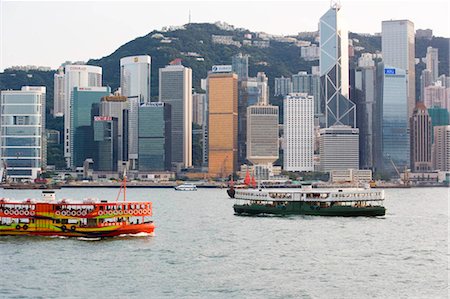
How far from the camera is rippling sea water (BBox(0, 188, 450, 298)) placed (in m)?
42.7

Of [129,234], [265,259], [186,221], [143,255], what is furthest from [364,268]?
[186,221]

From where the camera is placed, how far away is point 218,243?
61.0 meters

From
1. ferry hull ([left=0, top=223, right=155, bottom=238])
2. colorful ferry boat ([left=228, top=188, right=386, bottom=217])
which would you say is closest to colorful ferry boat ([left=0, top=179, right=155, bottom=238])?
ferry hull ([left=0, top=223, right=155, bottom=238])

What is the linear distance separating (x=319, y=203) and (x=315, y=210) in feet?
3.75

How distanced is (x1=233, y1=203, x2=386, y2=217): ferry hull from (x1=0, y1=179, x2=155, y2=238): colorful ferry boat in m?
27.1

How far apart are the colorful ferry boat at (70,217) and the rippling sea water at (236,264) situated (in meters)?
1.07

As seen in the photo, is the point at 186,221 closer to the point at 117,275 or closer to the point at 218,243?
the point at 218,243

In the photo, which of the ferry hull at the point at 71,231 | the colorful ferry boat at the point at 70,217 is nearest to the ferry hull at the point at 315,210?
the colorful ferry boat at the point at 70,217

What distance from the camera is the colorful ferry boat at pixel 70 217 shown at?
5981cm

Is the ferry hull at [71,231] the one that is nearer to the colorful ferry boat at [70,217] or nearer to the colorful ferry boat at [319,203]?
the colorful ferry boat at [70,217]

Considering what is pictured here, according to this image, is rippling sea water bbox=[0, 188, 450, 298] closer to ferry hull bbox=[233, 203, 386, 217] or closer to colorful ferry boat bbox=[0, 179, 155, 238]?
colorful ferry boat bbox=[0, 179, 155, 238]

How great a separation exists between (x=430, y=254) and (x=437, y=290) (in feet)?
43.4

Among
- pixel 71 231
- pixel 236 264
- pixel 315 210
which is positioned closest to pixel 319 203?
pixel 315 210

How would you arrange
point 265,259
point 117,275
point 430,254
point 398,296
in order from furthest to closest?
point 430,254
point 265,259
point 117,275
point 398,296
